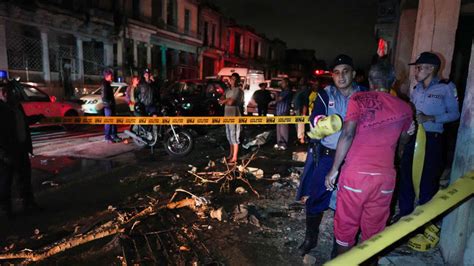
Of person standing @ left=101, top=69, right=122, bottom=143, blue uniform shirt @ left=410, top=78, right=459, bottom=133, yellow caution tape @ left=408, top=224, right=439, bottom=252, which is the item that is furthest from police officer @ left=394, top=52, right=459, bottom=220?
person standing @ left=101, top=69, right=122, bottom=143

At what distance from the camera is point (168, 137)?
7969mm

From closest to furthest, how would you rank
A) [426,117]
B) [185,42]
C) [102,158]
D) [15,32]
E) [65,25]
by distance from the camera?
1. [426,117]
2. [102,158]
3. [15,32]
4. [65,25]
5. [185,42]

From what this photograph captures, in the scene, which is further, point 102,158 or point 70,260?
point 102,158

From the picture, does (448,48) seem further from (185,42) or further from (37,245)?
(185,42)

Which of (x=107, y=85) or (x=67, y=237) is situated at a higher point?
(x=107, y=85)

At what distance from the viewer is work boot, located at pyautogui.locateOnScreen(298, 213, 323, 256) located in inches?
134

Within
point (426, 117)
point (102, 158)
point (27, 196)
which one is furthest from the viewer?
point (102, 158)

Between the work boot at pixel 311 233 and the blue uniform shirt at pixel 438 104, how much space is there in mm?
1675

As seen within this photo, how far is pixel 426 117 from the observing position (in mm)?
3547

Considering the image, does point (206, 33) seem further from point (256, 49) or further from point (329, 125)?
point (329, 125)

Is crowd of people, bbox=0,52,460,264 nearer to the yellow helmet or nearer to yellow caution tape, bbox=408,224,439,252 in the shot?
the yellow helmet

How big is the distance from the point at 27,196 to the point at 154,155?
356 centimetres

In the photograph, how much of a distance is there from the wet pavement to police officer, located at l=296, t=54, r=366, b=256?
24.3 inches

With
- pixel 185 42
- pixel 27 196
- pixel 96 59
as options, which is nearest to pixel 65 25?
pixel 96 59
